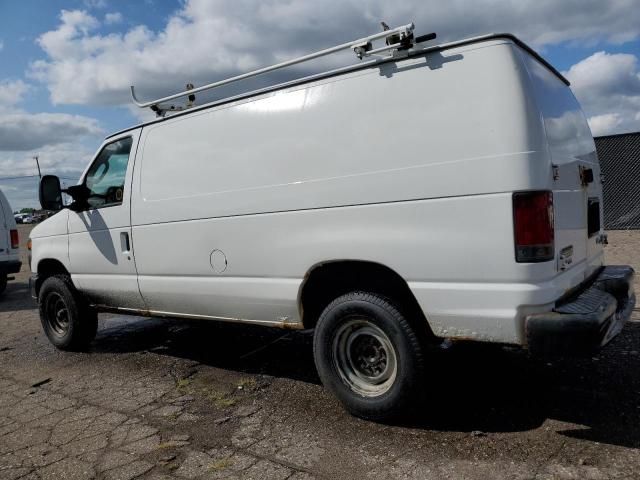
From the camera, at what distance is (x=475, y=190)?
303 centimetres

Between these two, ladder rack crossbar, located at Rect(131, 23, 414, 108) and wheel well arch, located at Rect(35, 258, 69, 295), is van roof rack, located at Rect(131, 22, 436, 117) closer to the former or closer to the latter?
ladder rack crossbar, located at Rect(131, 23, 414, 108)

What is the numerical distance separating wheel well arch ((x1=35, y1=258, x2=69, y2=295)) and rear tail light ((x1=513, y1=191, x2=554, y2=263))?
4.74 m

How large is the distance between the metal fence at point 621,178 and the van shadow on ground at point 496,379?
7.76 m

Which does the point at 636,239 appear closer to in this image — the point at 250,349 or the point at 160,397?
the point at 250,349

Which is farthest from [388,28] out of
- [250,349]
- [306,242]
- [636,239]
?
[636,239]

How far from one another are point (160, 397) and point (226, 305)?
2.91 ft

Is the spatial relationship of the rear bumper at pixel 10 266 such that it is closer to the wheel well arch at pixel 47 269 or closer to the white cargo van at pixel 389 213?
the wheel well arch at pixel 47 269

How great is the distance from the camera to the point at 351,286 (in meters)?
3.81

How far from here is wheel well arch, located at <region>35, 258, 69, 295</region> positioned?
5.88 metres

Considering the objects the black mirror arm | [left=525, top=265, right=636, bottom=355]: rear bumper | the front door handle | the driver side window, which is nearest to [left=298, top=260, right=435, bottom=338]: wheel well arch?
[left=525, top=265, right=636, bottom=355]: rear bumper

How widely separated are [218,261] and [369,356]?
1.41m

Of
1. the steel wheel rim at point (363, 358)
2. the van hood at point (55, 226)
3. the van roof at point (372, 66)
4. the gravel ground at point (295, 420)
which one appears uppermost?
the van roof at point (372, 66)

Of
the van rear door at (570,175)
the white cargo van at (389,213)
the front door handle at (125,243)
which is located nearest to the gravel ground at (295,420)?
the white cargo van at (389,213)

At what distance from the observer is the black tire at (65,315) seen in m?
5.63
